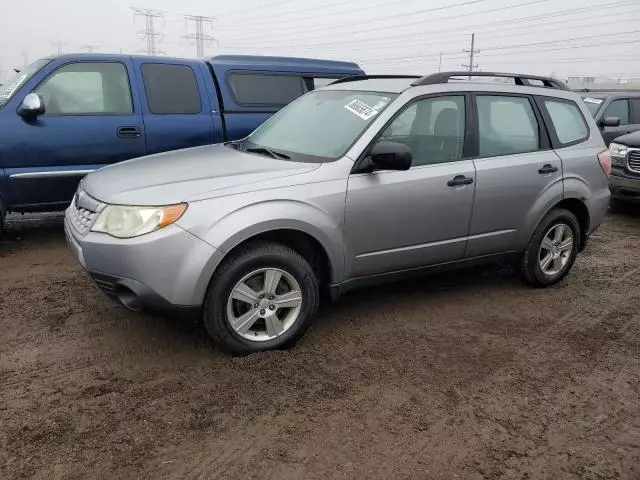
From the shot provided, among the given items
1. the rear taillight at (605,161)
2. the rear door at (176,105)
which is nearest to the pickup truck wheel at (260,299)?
the rear taillight at (605,161)

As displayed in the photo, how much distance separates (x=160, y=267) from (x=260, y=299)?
644mm

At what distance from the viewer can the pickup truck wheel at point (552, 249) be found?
4.85 meters

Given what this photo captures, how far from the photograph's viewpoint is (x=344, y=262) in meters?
3.82

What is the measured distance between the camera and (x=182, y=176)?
3574mm

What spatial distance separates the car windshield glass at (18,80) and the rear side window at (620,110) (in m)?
9.49

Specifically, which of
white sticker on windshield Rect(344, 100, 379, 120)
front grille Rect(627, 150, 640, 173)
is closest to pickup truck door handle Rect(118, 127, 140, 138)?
white sticker on windshield Rect(344, 100, 379, 120)

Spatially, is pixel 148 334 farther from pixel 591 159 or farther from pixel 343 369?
pixel 591 159

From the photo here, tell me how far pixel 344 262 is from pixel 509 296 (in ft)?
5.86

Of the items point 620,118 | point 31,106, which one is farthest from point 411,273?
point 620,118

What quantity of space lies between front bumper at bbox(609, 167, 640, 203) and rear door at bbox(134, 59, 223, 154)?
5520 mm

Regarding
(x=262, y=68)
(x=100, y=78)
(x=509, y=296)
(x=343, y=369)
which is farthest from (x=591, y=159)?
(x=100, y=78)

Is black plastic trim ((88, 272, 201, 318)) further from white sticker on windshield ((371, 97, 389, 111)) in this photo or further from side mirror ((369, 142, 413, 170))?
white sticker on windshield ((371, 97, 389, 111))

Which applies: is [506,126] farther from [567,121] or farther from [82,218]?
[82,218]

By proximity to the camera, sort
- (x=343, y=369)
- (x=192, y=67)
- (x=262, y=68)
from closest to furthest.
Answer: (x=343, y=369)
(x=192, y=67)
(x=262, y=68)
